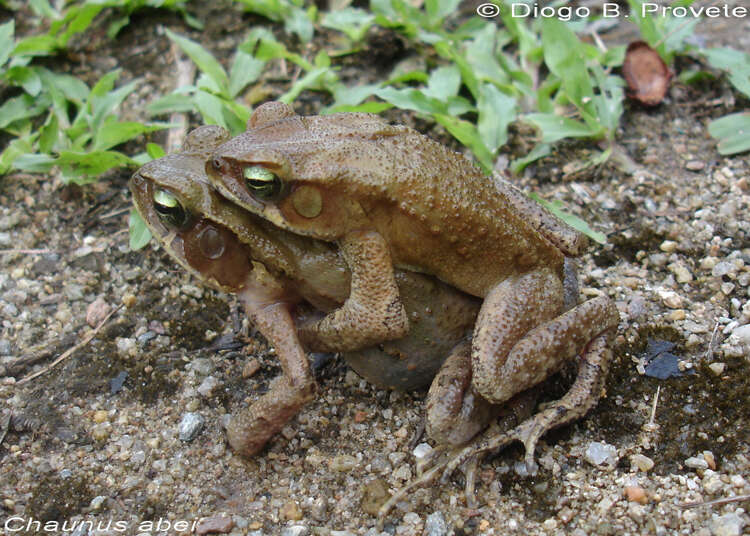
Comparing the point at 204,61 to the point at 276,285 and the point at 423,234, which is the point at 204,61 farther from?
the point at 423,234

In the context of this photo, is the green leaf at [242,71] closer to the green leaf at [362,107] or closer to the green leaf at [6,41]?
the green leaf at [362,107]

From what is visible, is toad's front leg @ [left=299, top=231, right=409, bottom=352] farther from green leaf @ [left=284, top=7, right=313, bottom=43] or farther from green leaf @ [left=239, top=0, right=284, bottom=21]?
green leaf @ [left=239, top=0, right=284, bottom=21]

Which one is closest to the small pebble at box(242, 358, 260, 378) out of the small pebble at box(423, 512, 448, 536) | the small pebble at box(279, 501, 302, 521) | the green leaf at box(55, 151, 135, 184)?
the small pebble at box(279, 501, 302, 521)

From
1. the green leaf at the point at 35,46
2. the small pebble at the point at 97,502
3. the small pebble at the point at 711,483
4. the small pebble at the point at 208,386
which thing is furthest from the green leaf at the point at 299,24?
the small pebble at the point at 711,483

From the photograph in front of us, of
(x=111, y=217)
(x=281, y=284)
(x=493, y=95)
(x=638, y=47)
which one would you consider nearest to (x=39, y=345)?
(x=111, y=217)

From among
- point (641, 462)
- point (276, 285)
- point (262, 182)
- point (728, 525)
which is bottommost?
point (641, 462)

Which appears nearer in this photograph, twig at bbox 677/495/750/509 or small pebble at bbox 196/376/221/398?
twig at bbox 677/495/750/509

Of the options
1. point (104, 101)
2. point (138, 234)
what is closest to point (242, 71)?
point (104, 101)
